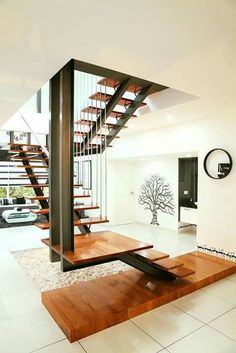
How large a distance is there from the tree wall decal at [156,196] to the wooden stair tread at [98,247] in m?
3.75

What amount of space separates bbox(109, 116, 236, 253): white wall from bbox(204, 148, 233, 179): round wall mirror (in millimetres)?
72

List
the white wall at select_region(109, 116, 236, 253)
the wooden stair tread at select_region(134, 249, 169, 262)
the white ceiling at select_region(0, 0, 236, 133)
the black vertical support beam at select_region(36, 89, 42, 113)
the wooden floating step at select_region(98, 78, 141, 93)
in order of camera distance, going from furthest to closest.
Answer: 1. the black vertical support beam at select_region(36, 89, 42, 113)
2. the white wall at select_region(109, 116, 236, 253)
3. the wooden floating step at select_region(98, 78, 141, 93)
4. the wooden stair tread at select_region(134, 249, 169, 262)
5. the white ceiling at select_region(0, 0, 236, 133)

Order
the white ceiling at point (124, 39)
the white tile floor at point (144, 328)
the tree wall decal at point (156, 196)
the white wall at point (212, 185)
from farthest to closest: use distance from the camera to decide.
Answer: the tree wall decal at point (156, 196) → the white wall at point (212, 185) → the white tile floor at point (144, 328) → the white ceiling at point (124, 39)

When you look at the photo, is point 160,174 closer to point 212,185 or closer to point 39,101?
point 212,185

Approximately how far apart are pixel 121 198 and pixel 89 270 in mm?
3803

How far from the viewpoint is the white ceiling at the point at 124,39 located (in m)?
1.51

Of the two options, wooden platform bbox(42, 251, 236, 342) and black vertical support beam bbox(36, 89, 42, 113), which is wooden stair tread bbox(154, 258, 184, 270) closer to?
wooden platform bbox(42, 251, 236, 342)

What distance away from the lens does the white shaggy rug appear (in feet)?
11.1

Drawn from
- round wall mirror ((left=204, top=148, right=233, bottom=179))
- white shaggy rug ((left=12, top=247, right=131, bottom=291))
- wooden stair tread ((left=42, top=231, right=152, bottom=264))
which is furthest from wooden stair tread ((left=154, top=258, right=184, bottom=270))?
round wall mirror ((left=204, top=148, right=233, bottom=179))

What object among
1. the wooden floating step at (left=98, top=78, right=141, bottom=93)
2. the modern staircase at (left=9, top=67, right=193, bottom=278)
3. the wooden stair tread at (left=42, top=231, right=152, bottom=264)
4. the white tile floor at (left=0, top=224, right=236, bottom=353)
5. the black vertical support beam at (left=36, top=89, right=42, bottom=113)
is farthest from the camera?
the black vertical support beam at (left=36, top=89, right=42, bottom=113)

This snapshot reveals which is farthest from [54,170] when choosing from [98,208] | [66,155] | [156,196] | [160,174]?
[156,196]

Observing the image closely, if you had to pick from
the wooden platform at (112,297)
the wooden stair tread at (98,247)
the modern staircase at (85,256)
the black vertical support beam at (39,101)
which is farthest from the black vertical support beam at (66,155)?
the black vertical support beam at (39,101)

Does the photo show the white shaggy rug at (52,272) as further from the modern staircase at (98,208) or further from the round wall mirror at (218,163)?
the round wall mirror at (218,163)

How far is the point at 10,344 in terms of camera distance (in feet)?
6.81
